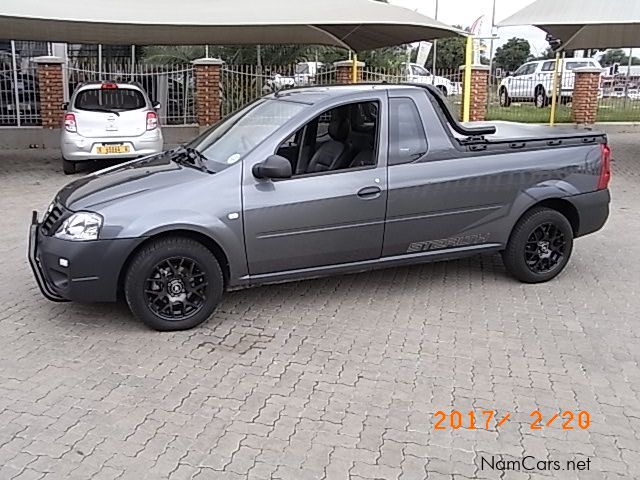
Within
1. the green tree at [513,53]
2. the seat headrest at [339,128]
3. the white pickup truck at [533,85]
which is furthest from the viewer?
the green tree at [513,53]

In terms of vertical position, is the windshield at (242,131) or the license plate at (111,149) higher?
the windshield at (242,131)

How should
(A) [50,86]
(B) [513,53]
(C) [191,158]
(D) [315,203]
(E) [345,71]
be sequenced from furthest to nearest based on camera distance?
(B) [513,53] → (E) [345,71] → (A) [50,86] → (C) [191,158] → (D) [315,203]

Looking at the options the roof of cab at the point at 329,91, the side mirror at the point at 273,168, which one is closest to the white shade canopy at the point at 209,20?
the roof of cab at the point at 329,91

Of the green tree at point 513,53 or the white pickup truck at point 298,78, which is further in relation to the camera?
the green tree at point 513,53

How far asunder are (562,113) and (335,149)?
16.0m

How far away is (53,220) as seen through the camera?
4.89m

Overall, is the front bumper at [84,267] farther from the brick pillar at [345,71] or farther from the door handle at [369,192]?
the brick pillar at [345,71]

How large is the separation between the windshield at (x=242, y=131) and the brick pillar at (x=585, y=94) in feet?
48.8

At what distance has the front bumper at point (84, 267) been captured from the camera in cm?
460

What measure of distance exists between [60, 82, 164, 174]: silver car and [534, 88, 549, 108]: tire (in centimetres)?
1529

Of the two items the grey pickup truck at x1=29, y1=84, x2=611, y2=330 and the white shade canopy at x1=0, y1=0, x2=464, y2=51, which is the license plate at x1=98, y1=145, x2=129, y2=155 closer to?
the white shade canopy at x1=0, y1=0, x2=464, y2=51

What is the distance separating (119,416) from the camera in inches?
149

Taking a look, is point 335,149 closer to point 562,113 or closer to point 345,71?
point 345,71
